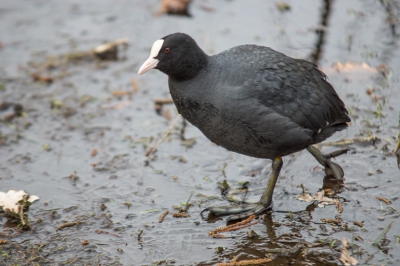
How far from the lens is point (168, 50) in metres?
4.45

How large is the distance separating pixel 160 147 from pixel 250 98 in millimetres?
1709

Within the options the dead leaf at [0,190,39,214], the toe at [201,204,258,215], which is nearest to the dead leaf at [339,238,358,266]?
the toe at [201,204,258,215]

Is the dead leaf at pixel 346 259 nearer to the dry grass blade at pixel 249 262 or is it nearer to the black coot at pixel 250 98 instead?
the dry grass blade at pixel 249 262

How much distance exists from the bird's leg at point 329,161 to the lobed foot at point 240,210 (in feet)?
2.30

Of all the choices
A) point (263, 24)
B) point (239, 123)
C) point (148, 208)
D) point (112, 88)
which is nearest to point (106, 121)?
point (112, 88)

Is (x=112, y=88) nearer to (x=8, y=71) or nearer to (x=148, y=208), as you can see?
(x=8, y=71)

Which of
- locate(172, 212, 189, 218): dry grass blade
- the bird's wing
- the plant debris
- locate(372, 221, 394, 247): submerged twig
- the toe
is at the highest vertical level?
the bird's wing

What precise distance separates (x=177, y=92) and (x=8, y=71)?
3631mm

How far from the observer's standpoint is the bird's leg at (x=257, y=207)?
452 cm

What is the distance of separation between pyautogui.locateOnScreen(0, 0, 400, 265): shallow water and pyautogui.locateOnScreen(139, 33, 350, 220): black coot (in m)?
0.49

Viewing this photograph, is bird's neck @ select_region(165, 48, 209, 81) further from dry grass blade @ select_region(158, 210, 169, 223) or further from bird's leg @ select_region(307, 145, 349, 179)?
bird's leg @ select_region(307, 145, 349, 179)

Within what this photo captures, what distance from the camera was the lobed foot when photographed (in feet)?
14.8

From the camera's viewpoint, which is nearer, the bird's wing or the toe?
the bird's wing

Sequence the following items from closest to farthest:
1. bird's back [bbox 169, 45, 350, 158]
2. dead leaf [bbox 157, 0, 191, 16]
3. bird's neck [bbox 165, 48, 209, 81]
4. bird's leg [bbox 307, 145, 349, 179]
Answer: bird's back [bbox 169, 45, 350, 158], bird's neck [bbox 165, 48, 209, 81], bird's leg [bbox 307, 145, 349, 179], dead leaf [bbox 157, 0, 191, 16]
